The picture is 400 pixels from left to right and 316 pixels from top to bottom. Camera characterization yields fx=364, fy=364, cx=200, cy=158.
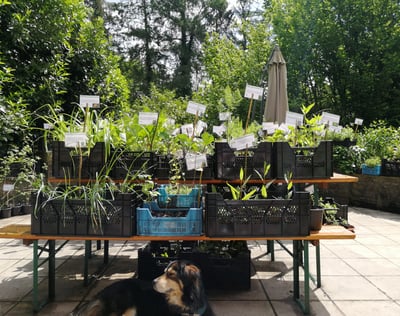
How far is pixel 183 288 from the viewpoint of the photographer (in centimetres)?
211

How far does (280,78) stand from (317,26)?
7172 mm

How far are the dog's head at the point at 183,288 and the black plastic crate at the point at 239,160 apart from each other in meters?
0.90

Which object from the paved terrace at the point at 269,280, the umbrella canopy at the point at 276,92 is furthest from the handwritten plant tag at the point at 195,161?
the umbrella canopy at the point at 276,92

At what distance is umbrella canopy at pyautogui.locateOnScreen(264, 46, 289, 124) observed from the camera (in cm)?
488

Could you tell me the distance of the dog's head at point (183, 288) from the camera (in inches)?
81.0

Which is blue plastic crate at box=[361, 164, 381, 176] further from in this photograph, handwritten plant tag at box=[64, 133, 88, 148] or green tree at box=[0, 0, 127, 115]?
handwritten plant tag at box=[64, 133, 88, 148]

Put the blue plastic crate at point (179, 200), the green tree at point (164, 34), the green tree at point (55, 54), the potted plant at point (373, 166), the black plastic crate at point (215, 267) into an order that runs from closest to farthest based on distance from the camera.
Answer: the blue plastic crate at point (179, 200)
the black plastic crate at point (215, 267)
the green tree at point (55, 54)
the potted plant at point (373, 166)
the green tree at point (164, 34)

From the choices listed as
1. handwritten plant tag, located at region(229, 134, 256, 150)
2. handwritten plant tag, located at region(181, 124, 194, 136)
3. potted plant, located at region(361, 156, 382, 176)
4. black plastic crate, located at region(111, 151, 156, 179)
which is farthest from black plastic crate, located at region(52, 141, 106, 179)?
potted plant, located at region(361, 156, 382, 176)

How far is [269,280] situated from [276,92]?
103 inches

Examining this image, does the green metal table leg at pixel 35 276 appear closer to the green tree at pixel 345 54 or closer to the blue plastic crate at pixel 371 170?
the blue plastic crate at pixel 371 170

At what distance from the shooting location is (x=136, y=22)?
20.1m

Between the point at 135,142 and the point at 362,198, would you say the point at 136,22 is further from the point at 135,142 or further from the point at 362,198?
the point at 135,142

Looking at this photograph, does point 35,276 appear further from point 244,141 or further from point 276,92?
point 276,92

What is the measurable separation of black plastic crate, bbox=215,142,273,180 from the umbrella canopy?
6.90 ft
